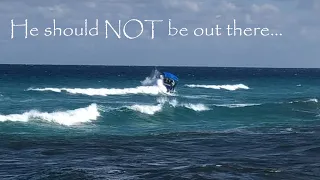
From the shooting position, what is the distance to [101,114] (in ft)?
125

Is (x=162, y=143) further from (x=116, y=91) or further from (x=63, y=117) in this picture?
(x=116, y=91)

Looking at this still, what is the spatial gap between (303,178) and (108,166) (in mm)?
5959

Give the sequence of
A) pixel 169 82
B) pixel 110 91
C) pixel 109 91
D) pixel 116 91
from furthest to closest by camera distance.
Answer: pixel 116 91, pixel 110 91, pixel 109 91, pixel 169 82

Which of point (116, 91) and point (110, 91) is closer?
point (110, 91)

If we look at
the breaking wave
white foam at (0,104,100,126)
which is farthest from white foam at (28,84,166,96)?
white foam at (0,104,100,126)

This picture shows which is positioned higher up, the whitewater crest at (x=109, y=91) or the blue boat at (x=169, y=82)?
the blue boat at (x=169, y=82)

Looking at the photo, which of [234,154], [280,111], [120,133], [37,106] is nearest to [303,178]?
[234,154]

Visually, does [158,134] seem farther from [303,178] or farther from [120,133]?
[303,178]

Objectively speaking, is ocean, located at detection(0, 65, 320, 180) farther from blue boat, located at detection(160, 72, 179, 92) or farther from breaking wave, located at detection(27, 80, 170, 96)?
breaking wave, located at detection(27, 80, 170, 96)

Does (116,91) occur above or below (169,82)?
below

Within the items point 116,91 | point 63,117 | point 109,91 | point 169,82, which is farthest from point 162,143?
point 116,91

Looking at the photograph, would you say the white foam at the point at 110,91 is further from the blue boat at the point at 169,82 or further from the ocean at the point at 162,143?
the ocean at the point at 162,143

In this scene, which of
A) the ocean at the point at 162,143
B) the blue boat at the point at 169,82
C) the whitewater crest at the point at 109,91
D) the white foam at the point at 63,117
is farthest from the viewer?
the whitewater crest at the point at 109,91

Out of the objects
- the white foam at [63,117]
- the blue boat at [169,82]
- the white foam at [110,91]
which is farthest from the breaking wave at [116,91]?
the white foam at [63,117]
